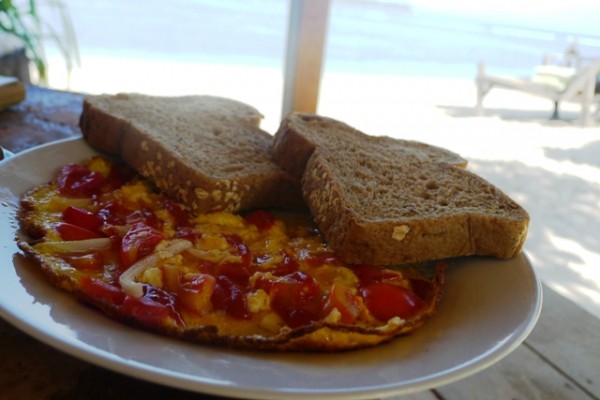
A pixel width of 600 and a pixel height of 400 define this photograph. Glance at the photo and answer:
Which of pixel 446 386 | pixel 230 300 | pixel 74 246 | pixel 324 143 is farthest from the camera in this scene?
pixel 324 143

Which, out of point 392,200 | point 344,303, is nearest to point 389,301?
point 344,303

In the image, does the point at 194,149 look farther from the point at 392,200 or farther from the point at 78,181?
the point at 392,200

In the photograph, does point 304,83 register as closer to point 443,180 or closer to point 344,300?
point 443,180

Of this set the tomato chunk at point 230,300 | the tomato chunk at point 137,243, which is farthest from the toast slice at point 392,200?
the tomato chunk at point 137,243

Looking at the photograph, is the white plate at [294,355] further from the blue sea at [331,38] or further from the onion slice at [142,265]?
the blue sea at [331,38]

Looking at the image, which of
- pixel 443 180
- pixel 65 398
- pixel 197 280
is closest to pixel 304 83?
pixel 443 180

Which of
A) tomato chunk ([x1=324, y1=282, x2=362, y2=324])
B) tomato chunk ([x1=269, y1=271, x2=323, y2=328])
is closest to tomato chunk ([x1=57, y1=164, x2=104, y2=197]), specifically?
tomato chunk ([x1=269, y1=271, x2=323, y2=328])

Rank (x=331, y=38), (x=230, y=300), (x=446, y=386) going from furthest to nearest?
(x=331, y=38), (x=446, y=386), (x=230, y=300)
